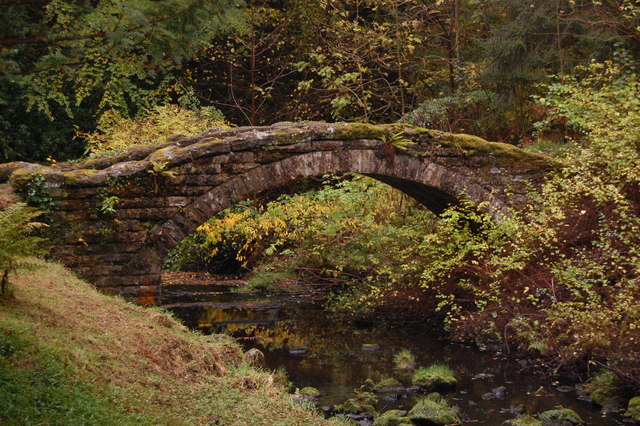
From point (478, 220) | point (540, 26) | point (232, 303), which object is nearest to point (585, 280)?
point (478, 220)

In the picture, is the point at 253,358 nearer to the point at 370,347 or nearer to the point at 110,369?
the point at 370,347

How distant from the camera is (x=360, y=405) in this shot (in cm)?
783

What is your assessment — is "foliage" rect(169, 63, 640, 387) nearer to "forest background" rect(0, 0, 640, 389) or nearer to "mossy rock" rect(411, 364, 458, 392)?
"forest background" rect(0, 0, 640, 389)

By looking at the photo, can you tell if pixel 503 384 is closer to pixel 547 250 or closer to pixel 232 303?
pixel 547 250

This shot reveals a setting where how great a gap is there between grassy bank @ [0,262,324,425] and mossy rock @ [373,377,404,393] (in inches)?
53.5

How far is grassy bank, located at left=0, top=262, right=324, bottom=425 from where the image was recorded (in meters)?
4.80

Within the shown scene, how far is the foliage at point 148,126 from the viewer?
14555mm

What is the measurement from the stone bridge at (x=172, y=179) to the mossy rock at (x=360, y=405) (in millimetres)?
3469

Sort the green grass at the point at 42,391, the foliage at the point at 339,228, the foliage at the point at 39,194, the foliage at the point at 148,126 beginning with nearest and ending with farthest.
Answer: the green grass at the point at 42,391
the foliage at the point at 39,194
the foliage at the point at 339,228
the foliage at the point at 148,126

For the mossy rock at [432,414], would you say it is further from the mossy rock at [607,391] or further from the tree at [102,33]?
the tree at [102,33]

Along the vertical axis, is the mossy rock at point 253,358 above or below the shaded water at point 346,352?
above

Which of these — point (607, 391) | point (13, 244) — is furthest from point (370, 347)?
point (13, 244)

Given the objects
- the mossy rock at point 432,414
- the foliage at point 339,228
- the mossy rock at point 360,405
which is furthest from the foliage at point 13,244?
the foliage at point 339,228

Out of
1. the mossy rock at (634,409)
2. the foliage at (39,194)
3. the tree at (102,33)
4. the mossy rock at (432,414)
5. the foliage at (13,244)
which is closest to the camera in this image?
the tree at (102,33)
